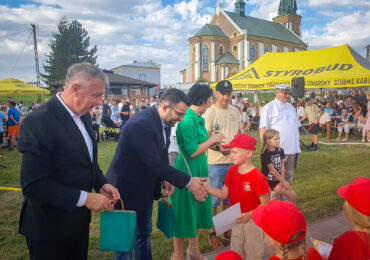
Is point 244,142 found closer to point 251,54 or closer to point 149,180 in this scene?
point 149,180

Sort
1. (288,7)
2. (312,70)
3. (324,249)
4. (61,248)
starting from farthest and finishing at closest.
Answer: (288,7) → (312,70) → (324,249) → (61,248)

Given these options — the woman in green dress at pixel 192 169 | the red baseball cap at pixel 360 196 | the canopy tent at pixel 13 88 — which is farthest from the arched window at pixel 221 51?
the red baseball cap at pixel 360 196

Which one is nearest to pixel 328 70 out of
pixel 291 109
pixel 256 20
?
pixel 291 109

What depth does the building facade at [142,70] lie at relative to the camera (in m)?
68.1

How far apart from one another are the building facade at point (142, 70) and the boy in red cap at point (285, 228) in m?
68.4

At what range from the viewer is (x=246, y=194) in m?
2.80

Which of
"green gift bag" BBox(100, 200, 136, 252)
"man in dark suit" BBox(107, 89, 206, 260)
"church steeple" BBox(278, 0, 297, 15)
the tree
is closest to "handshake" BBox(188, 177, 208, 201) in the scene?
"man in dark suit" BBox(107, 89, 206, 260)

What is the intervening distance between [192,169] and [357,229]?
5.59ft

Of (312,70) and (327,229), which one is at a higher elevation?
(312,70)

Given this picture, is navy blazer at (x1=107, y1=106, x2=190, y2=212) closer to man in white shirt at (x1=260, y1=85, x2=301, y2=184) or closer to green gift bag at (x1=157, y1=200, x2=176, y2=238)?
green gift bag at (x1=157, y1=200, x2=176, y2=238)

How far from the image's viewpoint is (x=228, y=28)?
62.5 meters

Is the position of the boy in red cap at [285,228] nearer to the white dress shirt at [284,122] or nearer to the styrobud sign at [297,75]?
the white dress shirt at [284,122]

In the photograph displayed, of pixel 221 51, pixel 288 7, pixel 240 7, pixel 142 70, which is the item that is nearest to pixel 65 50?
pixel 142 70

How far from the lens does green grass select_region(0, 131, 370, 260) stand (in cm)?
381
